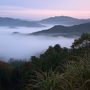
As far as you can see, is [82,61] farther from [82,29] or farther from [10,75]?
[82,29]

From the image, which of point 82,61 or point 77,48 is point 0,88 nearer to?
point 82,61

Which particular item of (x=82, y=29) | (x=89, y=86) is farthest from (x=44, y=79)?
(x=82, y=29)

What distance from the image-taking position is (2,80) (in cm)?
1196

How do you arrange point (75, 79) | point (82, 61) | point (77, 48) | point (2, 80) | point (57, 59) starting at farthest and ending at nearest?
point (77, 48) < point (57, 59) < point (2, 80) < point (82, 61) < point (75, 79)

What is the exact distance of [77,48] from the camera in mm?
20188

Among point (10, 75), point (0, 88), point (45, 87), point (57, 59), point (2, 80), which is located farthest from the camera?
point (57, 59)

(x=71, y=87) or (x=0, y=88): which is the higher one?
(x=71, y=87)

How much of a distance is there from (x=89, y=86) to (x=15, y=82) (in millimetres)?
9387

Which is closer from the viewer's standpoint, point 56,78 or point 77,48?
point 56,78

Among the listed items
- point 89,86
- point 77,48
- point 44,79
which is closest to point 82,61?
point 89,86

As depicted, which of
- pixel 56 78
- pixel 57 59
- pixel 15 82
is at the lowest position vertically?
pixel 15 82

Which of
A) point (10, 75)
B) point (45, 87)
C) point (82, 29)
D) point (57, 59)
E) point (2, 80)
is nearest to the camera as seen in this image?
point (45, 87)

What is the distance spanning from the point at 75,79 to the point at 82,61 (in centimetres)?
60

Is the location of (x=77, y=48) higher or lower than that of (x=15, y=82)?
higher
